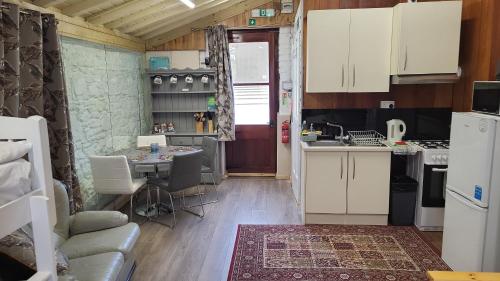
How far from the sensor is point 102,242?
2531 millimetres

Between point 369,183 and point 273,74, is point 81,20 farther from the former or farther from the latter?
point 369,183

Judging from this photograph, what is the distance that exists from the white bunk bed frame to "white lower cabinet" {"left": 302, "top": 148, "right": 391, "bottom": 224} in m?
2.79

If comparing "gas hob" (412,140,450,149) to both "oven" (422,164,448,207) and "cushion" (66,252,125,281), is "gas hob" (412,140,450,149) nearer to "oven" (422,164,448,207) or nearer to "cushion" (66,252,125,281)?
"oven" (422,164,448,207)

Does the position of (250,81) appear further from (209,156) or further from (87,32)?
(87,32)

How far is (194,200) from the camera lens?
476cm

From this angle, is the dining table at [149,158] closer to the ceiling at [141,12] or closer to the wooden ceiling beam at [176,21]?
the ceiling at [141,12]

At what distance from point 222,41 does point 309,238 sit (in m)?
3.36

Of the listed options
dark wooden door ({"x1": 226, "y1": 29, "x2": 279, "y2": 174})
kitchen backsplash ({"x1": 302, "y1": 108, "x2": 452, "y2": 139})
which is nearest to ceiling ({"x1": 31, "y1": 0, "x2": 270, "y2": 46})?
dark wooden door ({"x1": 226, "y1": 29, "x2": 279, "y2": 174})

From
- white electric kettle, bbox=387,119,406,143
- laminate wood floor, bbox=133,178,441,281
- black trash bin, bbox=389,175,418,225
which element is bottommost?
laminate wood floor, bbox=133,178,441,281

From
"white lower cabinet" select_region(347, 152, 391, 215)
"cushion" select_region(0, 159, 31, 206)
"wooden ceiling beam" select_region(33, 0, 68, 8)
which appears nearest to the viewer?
"cushion" select_region(0, 159, 31, 206)

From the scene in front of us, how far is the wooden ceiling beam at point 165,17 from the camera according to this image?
179 inches

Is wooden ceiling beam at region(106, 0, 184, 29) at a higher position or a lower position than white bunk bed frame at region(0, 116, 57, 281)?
higher

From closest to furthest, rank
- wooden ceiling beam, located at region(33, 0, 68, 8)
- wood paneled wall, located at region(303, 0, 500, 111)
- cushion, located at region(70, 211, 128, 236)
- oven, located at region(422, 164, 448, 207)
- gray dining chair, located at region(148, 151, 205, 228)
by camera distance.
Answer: cushion, located at region(70, 211, 128, 236) < wooden ceiling beam, located at region(33, 0, 68, 8) < wood paneled wall, located at region(303, 0, 500, 111) < oven, located at region(422, 164, 448, 207) < gray dining chair, located at region(148, 151, 205, 228)

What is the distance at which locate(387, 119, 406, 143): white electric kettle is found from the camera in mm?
3854
